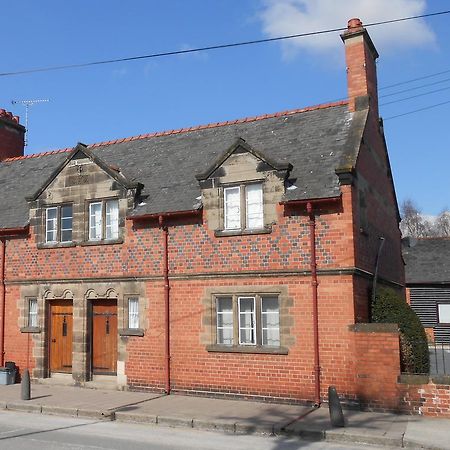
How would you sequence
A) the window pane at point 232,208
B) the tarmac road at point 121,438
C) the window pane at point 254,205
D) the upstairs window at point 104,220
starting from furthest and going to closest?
the upstairs window at point 104,220
the window pane at point 232,208
the window pane at point 254,205
the tarmac road at point 121,438

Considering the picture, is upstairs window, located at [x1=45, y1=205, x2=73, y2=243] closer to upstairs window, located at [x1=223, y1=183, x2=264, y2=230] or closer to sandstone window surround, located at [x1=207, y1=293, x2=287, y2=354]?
upstairs window, located at [x1=223, y1=183, x2=264, y2=230]

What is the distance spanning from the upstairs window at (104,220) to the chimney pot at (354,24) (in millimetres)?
8650

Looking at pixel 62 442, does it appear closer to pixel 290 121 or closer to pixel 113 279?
pixel 113 279

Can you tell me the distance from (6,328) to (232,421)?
9.54 m

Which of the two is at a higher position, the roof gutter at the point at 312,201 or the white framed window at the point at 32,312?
the roof gutter at the point at 312,201

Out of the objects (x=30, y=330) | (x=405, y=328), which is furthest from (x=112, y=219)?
(x=405, y=328)

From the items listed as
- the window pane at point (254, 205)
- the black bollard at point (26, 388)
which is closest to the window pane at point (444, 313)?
the window pane at point (254, 205)

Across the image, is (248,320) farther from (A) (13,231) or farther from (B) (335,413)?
(A) (13,231)

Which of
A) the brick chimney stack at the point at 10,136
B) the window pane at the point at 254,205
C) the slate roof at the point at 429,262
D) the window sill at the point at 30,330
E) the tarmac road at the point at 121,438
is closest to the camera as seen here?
the tarmac road at the point at 121,438

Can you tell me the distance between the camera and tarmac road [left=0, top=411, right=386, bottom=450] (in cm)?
A: 955

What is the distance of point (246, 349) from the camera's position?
1366 cm

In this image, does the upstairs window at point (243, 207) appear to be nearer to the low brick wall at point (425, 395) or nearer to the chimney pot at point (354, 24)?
the low brick wall at point (425, 395)

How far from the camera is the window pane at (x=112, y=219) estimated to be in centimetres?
1617

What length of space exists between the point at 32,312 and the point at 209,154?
24.5ft
